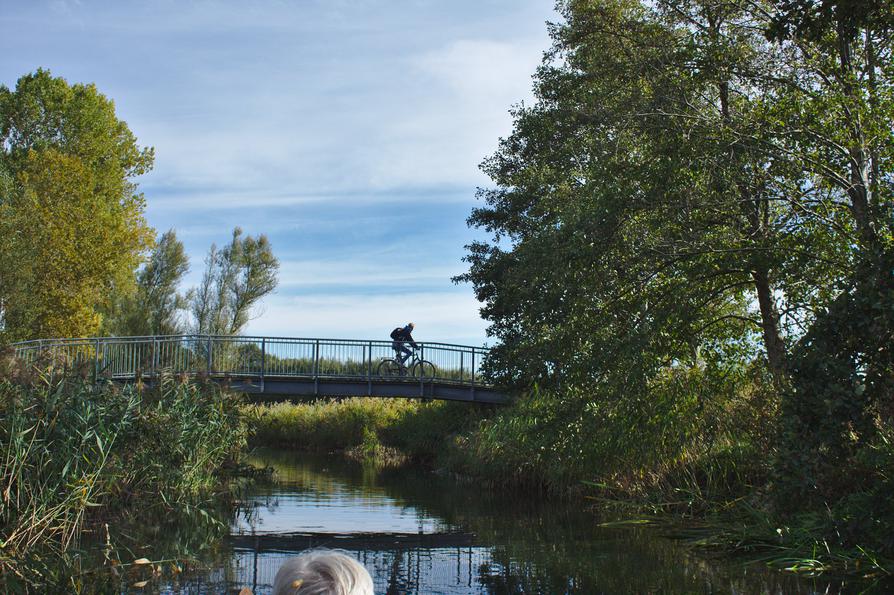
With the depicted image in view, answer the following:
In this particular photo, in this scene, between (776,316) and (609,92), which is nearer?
(776,316)

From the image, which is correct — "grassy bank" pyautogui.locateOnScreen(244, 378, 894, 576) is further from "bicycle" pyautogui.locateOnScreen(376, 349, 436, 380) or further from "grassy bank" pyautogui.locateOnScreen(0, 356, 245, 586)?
"bicycle" pyautogui.locateOnScreen(376, 349, 436, 380)

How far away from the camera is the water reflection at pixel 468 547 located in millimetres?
8648

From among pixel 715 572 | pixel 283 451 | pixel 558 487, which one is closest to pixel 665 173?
pixel 715 572

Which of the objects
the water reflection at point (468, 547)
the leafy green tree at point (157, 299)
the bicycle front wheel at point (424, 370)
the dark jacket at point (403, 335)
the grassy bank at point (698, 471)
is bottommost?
the water reflection at point (468, 547)

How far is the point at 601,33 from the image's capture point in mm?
15820

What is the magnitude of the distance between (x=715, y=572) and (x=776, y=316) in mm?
4681

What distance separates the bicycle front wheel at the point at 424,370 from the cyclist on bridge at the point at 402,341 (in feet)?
1.43

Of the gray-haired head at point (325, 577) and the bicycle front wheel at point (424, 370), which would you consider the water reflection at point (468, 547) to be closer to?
the gray-haired head at point (325, 577)

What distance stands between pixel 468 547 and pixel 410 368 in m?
14.8

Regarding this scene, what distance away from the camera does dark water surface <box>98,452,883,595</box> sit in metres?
8.55

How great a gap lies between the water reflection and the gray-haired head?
6.72 metres

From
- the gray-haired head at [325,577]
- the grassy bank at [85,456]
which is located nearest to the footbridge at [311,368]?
the grassy bank at [85,456]

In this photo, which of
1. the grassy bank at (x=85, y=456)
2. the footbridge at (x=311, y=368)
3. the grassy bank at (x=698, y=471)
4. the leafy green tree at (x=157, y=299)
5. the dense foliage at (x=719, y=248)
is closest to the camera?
the grassy bank at (x=698, y=471)

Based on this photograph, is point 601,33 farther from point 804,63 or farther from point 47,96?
point 47,96
